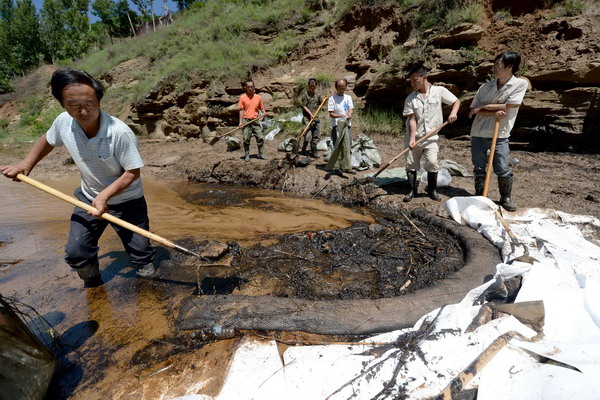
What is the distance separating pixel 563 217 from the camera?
3.12 m

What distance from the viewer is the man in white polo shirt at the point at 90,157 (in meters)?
1.73

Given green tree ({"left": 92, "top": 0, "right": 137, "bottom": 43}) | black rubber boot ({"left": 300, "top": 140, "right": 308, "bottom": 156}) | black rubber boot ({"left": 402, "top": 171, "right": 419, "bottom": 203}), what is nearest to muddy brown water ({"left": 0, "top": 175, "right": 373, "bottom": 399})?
black rubber boot ({"left": 402, "top": 171, "right": 419, "bottom": 203})

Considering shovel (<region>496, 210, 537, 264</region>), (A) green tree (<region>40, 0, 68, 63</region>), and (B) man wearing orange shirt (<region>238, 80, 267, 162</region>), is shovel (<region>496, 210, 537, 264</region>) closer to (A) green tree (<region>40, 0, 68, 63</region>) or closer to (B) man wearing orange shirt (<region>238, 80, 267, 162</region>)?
(B) man wearing orange shirt (<region>238, 80, 267, 162</region>)

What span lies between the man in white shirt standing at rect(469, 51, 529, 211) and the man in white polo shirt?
378cm

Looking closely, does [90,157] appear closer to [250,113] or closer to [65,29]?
[250,113]

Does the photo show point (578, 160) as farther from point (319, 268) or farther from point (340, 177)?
point (319, 268)

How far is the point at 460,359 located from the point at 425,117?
308 cm

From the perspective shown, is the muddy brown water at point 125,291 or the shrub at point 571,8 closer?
the muddy brown water at point 125,291

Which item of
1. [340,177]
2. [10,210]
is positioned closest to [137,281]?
[340,177]

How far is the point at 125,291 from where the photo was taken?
2.34 meters

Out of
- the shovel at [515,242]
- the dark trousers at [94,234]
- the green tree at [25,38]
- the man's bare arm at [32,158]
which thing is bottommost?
the shovel at [515,242]

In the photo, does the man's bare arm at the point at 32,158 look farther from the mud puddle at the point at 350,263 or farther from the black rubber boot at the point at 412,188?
the black rubber boot at the point at 412,188

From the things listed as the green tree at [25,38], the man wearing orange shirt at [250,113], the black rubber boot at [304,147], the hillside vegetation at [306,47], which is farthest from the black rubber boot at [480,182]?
the green tree at [25,38]

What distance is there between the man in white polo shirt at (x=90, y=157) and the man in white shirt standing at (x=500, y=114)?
3.78 metres
